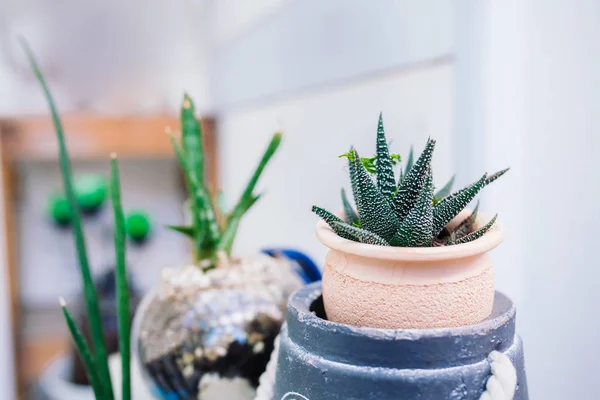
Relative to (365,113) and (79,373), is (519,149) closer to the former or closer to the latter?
(365,113)

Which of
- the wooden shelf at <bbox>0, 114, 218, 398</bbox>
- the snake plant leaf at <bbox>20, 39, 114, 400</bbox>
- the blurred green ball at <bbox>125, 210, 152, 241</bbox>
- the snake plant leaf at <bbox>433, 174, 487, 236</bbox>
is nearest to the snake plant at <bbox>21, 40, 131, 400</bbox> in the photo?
the snake plant leaf at <bbox>20, 39, 114, 400</bbox>

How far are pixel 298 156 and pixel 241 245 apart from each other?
1.18 feet

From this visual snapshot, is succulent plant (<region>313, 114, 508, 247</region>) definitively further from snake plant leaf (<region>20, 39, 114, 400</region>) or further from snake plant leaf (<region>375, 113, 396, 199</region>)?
snake plant leaf (<region>20, 39, 114, 400</region>)

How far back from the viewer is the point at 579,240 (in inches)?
17.1

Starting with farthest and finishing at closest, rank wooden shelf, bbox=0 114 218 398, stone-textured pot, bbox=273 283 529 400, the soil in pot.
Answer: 1. wooden shelf, bbox=0 114 218 398
2. the soil in pot
3. stone-textured pot, bbox=273 283 529 400

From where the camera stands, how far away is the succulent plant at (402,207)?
0.27 meters

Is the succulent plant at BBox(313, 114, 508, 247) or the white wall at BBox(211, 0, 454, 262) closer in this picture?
the succulent plant at BBox(313, 114, 508, 247)

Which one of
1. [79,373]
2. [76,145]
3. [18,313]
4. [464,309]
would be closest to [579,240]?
[464,309]

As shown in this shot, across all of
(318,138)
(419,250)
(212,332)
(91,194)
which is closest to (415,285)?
(419,250)

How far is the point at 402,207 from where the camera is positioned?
0.28 metres

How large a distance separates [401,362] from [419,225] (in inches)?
2.6

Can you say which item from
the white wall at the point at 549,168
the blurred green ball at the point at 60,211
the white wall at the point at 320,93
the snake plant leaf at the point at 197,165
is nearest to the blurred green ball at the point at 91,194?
the blurred green ball at the point at 60,211

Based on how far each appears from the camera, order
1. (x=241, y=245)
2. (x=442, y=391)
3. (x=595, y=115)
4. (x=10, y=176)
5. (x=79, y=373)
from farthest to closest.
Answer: (x=10, y=176), (x=241, y=245), (x=79, y=373), (x=595, y=115), (x=442, y=391)

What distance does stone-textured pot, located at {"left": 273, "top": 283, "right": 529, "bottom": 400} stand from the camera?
25 centimetres
